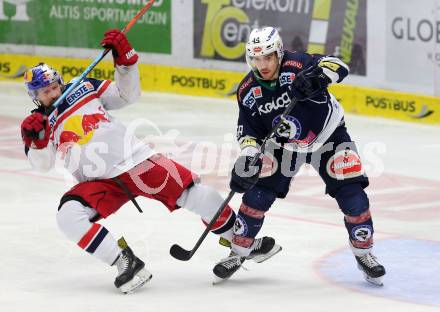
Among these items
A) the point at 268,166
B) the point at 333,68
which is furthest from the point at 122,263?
the point at 333,68

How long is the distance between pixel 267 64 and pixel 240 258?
1.19m


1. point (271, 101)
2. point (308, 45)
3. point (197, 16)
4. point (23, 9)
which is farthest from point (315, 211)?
point (23, 9)

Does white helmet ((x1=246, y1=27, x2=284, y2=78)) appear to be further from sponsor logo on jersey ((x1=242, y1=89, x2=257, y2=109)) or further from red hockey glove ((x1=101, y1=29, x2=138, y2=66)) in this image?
red hockey glove ((x1=101, y1=29, x2=138, y2=66))

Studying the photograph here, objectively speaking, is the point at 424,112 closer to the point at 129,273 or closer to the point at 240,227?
the point at 240,227

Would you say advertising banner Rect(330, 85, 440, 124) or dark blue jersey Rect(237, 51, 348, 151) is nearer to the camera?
dark blue jersey Rect(237, 51, 348, 151)

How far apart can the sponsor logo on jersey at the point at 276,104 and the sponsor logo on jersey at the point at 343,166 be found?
1.34 feet

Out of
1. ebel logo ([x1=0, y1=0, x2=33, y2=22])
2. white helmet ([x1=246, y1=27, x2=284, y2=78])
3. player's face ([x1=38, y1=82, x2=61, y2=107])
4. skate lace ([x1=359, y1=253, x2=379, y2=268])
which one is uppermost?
white helmet ([x1=246, y1=27, x2=284, y2=78])

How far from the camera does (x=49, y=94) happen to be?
21.8 ft

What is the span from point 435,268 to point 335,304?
1044mm

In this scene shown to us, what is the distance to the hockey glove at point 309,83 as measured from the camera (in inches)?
244

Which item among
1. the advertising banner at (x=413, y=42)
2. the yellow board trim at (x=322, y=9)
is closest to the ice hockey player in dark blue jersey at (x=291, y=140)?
the advertising banner at (x=413, y=42)

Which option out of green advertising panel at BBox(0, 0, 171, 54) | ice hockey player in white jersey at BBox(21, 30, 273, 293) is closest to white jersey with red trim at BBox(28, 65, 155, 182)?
ice hockey player in white jersey at BBox(21, 30, 273, 293)

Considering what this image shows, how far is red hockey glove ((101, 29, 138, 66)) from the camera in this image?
6617 millimetres

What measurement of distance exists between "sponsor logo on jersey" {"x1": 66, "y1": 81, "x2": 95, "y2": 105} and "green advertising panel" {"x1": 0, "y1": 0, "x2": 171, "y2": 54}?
26.8 feet
